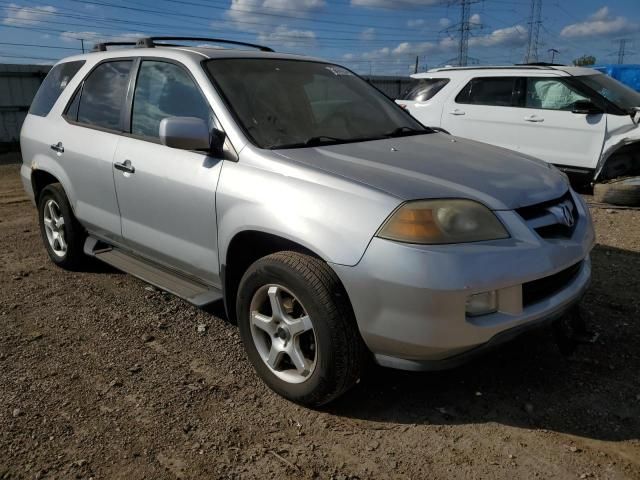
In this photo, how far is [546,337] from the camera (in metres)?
3.52

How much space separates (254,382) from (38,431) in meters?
1.06

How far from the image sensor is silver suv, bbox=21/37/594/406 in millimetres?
2395

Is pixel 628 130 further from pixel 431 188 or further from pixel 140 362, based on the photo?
pixel 140 362

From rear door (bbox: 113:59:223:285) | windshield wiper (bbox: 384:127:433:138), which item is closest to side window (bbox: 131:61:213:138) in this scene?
rear door (bbox: 113:59:223:285)

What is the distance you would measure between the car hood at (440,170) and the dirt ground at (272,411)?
0.74 m

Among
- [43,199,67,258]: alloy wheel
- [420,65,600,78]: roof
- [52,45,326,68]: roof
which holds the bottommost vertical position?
[43,199,67,258]: alloy wheel

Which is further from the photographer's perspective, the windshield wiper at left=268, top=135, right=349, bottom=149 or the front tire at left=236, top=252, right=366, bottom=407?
the windshield wiper at left=268, top=135, right=349, bottom=149

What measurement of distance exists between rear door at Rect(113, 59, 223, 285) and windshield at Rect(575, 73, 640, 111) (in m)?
6.19

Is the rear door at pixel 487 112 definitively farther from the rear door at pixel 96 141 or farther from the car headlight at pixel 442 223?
the car headlight at pixel 442 223

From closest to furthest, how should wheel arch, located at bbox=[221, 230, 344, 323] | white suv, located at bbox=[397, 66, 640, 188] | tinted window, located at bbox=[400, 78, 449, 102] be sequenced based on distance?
wheel arch, located at bbox=[221, 230, 344, 323]
white suv, located at bbox=[397, 66, 640, 188]
tinted window, located at bbox=[400, 78, 449, 102]

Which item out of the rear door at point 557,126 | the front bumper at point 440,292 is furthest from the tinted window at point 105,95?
the rear door at point 557,126

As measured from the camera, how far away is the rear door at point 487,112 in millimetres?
8195

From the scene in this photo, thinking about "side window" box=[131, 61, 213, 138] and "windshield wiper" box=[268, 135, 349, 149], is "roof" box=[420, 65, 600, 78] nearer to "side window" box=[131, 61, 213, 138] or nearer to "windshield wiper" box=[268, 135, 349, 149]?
"windshield wiper" box=[268, 135, 349, 149]

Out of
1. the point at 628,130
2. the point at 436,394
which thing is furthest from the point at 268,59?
the point at 628,130
